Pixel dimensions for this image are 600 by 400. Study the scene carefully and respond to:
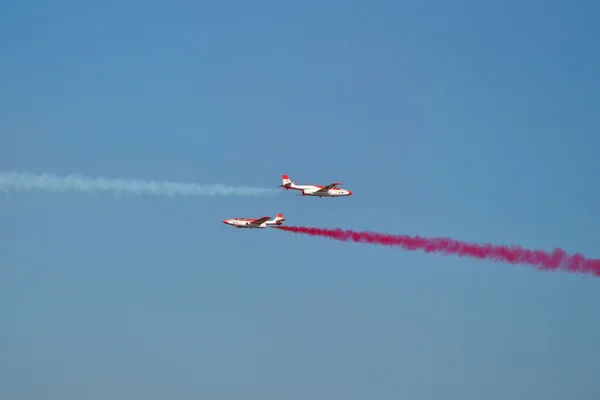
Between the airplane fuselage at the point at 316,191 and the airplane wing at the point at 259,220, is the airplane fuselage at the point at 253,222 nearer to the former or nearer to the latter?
the airplane wing at the point at 259,220

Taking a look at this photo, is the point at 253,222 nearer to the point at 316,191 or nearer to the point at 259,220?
the point at 259,220

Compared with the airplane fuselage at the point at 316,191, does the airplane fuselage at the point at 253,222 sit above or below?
below

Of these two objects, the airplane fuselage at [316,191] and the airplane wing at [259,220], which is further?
the airplane wing at [259,220]

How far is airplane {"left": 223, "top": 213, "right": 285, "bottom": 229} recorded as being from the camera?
105625 mm

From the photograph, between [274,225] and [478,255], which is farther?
[274,225]

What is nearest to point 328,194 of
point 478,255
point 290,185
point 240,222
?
point 290,185

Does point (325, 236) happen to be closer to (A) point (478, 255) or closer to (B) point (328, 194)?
(B) point (328, 194)

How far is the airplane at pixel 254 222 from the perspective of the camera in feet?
347

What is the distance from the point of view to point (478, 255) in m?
91.8

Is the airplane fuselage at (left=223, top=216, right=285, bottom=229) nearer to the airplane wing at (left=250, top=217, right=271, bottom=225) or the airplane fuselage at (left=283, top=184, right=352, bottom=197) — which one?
the airplane wing at (left=250, top=217, right=271, bottom=225)

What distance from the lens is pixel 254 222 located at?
4166 inches

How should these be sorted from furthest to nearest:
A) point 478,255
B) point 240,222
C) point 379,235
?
1. point 240,222
2. point 379,235
3. point 478,255

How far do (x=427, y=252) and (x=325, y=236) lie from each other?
13695mm

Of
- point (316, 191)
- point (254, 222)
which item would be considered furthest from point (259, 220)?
point (316, 191)
